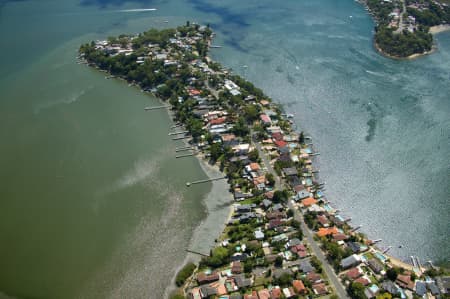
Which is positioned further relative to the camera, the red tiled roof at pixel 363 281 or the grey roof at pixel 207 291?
the red tiled roof at pixel 363 281

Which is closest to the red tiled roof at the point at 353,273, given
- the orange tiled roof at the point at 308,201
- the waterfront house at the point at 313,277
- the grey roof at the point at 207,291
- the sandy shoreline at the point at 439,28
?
the waterfront house at the point at 313,277

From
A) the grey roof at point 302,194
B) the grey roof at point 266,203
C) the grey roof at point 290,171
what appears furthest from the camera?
the grey roof at point 290,171

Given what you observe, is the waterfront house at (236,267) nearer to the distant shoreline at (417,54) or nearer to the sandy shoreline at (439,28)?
the distant shoreline at (417,54)

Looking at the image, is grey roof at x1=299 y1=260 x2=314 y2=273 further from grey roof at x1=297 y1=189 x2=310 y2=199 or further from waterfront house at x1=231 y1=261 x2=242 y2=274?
grey roof at x1=297 y1=189 x2=310 y2=199

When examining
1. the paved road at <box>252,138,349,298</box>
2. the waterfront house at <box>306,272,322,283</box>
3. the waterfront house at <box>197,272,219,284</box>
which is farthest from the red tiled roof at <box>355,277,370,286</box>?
the waterfront house at <box>197,272,219,284</box>

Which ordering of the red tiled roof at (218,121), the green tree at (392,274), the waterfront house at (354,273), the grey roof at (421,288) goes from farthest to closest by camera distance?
1. the red tiled roof at (218,121)
2. the waterfront house at (354,273)
3. the green tree at (392,274)
4. the grey roof at (421,288)

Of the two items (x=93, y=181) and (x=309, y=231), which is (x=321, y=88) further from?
(x=93, y=181)
